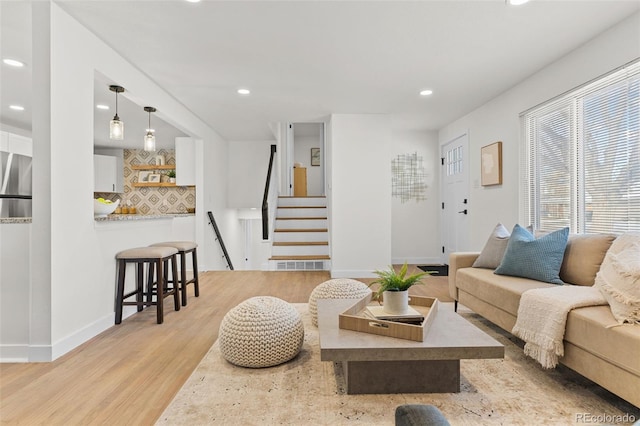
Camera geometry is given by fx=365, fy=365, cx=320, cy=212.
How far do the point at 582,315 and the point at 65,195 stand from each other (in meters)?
3.32

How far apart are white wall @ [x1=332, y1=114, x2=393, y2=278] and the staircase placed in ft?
2.02

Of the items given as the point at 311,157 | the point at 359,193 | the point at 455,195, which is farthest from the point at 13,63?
the point at 311,157

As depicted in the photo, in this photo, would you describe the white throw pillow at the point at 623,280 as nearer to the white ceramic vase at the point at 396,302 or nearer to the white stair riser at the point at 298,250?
the white ceramic vase at the point at 396,302

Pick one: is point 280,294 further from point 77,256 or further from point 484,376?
point 484,376

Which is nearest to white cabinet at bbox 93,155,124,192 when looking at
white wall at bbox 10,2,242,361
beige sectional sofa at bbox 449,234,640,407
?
white wall at bbox 10,2,242,361

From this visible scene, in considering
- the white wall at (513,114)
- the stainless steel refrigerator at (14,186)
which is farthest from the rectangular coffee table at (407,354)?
the stainless steel refrigerator at (14,186)

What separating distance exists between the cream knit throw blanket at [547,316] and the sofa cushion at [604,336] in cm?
4

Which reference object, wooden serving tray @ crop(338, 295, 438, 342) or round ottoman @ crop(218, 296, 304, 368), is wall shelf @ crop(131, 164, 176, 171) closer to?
round ottoman @ crop(218, 296, 304, 368)

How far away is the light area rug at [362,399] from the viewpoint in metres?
1.69

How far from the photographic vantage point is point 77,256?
8.96 feet

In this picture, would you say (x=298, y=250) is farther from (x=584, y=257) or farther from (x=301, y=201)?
(x=584, y=257)

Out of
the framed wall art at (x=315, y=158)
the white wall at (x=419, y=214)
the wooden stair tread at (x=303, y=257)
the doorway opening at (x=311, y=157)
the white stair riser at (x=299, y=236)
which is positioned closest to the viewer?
the wooden stair tread at (x=303, y=257)

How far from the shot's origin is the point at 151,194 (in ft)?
25.8

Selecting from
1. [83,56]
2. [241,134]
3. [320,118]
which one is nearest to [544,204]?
[320,118]
